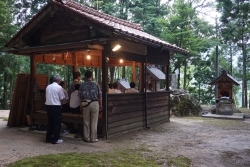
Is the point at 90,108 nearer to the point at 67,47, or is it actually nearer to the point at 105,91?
the point at 105,91

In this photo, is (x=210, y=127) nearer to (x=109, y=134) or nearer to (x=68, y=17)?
(x=109, y=134)

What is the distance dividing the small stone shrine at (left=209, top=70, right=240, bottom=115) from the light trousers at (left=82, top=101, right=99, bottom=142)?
792 centimetres

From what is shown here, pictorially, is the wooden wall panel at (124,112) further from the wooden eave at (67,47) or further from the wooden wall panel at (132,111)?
the wooden eave at (67,47)

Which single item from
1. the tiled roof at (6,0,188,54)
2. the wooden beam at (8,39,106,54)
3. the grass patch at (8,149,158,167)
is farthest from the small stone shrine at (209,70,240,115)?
the grass patch at (8,149,158,167)

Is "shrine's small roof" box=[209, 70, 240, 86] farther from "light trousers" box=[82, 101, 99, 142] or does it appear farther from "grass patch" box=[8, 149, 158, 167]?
"grass patch" box=[8, 149, 158, 167]

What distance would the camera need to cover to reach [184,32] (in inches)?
631

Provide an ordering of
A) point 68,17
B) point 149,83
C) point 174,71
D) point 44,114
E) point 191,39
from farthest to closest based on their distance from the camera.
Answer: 1. point 174,71
2. point 191,39
3. point 149,83
4. point 44,114
5. point 68,17

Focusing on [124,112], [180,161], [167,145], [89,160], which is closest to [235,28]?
[124,112]

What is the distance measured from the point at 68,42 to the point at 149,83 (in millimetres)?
4793

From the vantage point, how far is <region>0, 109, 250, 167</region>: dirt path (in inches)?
187

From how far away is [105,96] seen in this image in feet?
20.4

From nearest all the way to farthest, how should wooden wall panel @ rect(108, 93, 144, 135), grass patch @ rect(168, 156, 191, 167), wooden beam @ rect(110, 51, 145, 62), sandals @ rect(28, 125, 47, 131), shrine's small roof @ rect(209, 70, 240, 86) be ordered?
grass patch @ rect(168, 156, 191, 167) < wooden wall panel @ rect(108, 93, 144, 135) < wooden beam @ rect(110, 51, 145, 62) < sandals @ rect(28, 125, 47, 131) < shrine's small roof @ rect(209, 70, 240, 86)

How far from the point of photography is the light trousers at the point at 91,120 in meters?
5.90

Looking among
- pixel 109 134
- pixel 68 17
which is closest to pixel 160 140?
pixel 109 134
